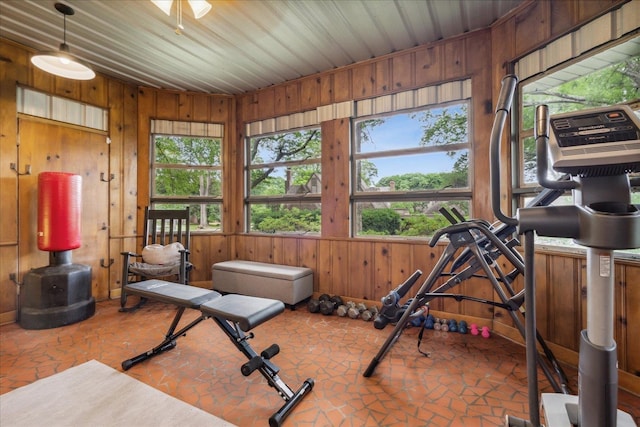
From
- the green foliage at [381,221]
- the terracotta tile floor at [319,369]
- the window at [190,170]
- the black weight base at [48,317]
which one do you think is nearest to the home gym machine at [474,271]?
the terracotta tile floor at [319,369]

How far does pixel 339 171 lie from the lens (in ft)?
11.4

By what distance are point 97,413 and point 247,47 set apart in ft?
10.8

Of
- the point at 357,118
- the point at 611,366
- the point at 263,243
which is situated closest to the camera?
the point at 611,366

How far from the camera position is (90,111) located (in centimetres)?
349

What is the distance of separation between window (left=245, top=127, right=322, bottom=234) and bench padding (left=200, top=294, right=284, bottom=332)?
78.1 inches

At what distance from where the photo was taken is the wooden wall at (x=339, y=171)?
2.11 meters

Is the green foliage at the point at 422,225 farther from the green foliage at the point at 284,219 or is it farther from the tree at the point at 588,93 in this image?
the green foliage at the point at 284,219

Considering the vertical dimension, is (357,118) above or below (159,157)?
above

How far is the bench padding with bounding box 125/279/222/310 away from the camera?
189 cm

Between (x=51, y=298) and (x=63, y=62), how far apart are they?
88.5 inches

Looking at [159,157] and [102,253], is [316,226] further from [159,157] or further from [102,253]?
[102,253]

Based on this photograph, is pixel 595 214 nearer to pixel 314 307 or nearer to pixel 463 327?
pixel 463 327

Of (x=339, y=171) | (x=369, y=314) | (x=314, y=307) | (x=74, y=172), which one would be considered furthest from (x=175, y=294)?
(x=74, y=172)

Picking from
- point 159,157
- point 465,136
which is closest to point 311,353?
point 465,136
